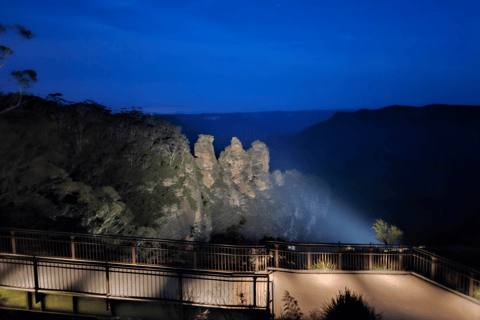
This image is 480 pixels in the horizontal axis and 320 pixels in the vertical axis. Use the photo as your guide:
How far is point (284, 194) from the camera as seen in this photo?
59969 mm

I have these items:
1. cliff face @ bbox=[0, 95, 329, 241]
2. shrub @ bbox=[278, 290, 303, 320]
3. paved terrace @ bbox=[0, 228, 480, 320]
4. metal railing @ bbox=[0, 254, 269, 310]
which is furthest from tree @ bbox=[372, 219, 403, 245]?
cliff face @ bbox=[0, 95, 329, 241]

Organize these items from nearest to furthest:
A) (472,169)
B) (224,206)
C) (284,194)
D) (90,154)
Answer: (90,154), (224,206), (284,194), (472,169)

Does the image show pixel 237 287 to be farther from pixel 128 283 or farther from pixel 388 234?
pixel 388 234

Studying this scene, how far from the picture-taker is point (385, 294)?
849 cm

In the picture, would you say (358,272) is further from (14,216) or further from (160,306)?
(14,216)

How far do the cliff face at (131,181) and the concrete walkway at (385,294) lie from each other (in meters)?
10.8

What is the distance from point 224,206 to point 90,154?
1069 inches

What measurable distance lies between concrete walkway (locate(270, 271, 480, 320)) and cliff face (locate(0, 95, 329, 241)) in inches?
425

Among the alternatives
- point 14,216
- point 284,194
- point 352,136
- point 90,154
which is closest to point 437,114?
point 352,136

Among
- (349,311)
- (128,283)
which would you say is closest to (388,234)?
(349,311)

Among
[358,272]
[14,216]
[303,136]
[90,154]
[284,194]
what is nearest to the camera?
[358,272]

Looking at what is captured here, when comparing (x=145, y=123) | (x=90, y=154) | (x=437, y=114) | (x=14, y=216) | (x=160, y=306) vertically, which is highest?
(x=437, y=114)

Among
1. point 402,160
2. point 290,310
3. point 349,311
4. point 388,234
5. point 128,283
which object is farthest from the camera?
point 402,160

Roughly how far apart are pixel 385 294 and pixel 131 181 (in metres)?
23.6
